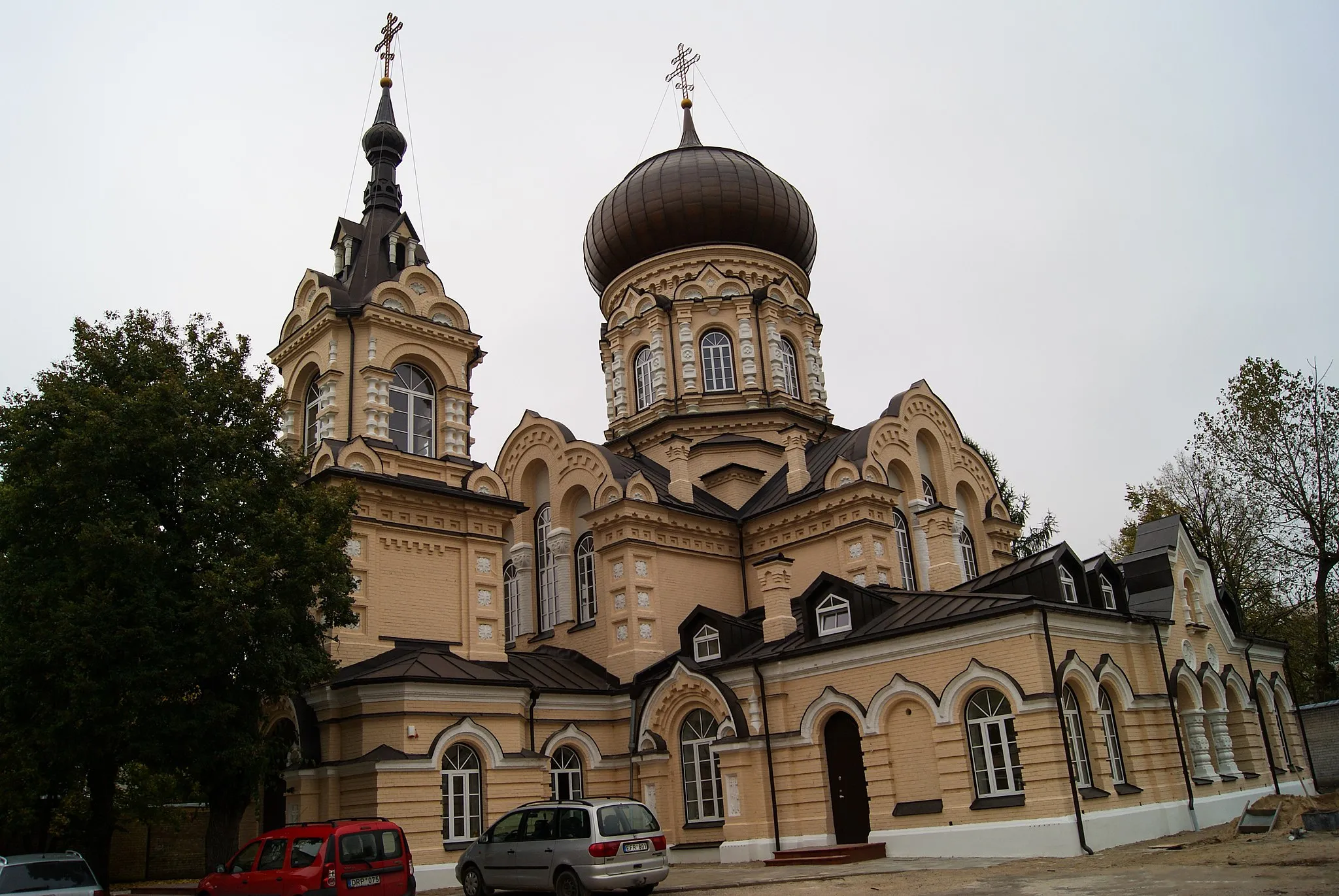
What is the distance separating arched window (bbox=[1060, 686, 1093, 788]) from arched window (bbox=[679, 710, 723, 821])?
617 cm

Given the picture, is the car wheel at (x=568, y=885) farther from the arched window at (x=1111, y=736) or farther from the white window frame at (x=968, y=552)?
the white window frame at (x=968, y=552)

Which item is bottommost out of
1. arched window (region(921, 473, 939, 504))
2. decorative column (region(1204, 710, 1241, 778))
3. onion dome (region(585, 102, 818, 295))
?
decorative column (region(1204, 710, 1241, 778))

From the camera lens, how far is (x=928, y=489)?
25.1 meters

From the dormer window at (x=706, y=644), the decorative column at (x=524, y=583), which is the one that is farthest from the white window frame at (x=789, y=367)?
the dormer window at (x=706, y=644)

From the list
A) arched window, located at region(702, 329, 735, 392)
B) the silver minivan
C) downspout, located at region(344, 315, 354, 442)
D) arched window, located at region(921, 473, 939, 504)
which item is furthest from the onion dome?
the silver minivan

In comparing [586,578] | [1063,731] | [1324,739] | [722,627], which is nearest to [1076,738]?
[1063,731]

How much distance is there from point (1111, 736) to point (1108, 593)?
2715 mm

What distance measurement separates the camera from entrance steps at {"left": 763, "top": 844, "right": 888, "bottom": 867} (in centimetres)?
1648

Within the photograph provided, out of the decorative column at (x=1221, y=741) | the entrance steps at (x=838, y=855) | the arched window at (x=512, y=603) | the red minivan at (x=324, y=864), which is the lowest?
the entrance steps at (x=838, y=855)

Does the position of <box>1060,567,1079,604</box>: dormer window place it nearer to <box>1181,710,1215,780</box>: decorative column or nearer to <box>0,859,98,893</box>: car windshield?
<box>1181,710,1215,780</box>: decorative column

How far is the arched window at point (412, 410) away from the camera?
2098 centimetres

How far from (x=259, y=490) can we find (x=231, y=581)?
190 centimetres

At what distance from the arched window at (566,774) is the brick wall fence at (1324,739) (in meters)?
17.4

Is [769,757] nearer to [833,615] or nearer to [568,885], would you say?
[833,615]
